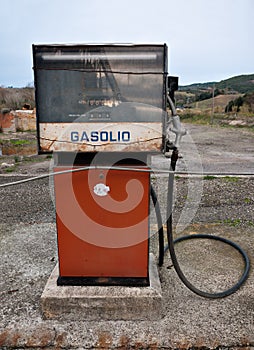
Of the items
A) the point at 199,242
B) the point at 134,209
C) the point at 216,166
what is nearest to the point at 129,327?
the point at 134,209

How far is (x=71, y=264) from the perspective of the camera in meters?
2.13

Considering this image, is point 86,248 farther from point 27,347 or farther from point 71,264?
point 27,347

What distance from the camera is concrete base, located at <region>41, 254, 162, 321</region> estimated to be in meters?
2.03

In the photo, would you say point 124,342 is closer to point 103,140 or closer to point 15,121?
point 103,140

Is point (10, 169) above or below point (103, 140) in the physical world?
below

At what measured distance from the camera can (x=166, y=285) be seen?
2422 millimetres

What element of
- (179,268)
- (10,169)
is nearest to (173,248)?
(179,268)

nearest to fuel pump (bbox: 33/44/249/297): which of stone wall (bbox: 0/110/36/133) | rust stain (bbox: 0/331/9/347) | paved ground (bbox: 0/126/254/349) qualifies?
paved ground (bbox: 0/126/254/349)

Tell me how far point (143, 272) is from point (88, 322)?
1.54 feet

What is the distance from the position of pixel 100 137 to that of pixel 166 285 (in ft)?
4.17

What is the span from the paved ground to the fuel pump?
1.00 feet

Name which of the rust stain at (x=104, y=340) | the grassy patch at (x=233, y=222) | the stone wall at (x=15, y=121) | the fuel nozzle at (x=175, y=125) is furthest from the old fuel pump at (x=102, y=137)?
the stone wall at (x=15, y=121)

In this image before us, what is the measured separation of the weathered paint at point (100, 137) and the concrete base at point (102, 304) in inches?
36.0

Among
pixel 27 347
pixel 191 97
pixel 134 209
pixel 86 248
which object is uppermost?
pixel 191 97
